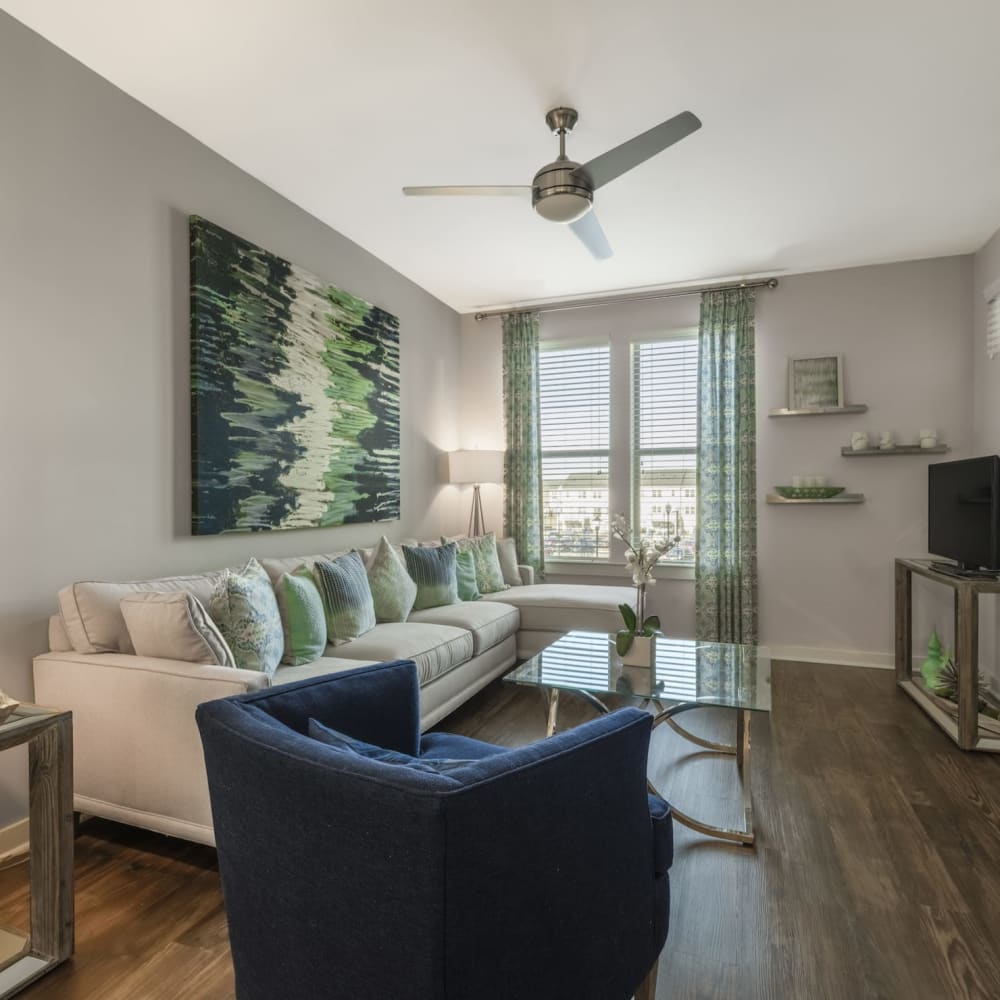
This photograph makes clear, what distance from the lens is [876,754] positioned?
2984 millimetres

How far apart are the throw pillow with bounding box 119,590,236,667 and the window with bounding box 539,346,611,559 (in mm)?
3462

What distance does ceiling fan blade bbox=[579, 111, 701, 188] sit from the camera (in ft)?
7.34

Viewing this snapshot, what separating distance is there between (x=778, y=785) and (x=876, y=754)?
0.66 meters

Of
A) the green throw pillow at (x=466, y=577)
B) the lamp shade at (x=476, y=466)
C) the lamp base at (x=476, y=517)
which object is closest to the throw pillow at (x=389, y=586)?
the green throw pillow at (x=466, y=577)

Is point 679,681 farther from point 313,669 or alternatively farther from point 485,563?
point 485,563

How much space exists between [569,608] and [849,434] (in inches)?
92.8

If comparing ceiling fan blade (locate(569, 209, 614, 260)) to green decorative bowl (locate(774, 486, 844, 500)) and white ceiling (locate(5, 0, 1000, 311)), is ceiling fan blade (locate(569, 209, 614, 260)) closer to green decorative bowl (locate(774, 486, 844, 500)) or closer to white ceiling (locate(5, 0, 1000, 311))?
white ceiling (locate(5, 0, 1000, 311))

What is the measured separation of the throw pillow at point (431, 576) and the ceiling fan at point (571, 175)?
2019 mm

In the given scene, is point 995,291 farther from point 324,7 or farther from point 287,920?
point 287,920

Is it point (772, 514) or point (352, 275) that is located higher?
point (352, 275)

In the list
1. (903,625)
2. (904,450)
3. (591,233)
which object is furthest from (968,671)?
(591,233)

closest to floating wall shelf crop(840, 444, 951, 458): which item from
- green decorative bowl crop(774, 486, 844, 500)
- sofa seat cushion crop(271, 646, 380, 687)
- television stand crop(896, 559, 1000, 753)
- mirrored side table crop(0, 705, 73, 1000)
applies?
green decorative bowl crop(774, 486, 844, 500)

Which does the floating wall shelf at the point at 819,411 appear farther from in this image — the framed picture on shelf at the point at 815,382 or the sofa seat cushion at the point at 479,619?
the sofa seat cushion at the point at 479,619

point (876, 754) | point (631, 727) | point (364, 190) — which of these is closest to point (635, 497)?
point (876, 754)
